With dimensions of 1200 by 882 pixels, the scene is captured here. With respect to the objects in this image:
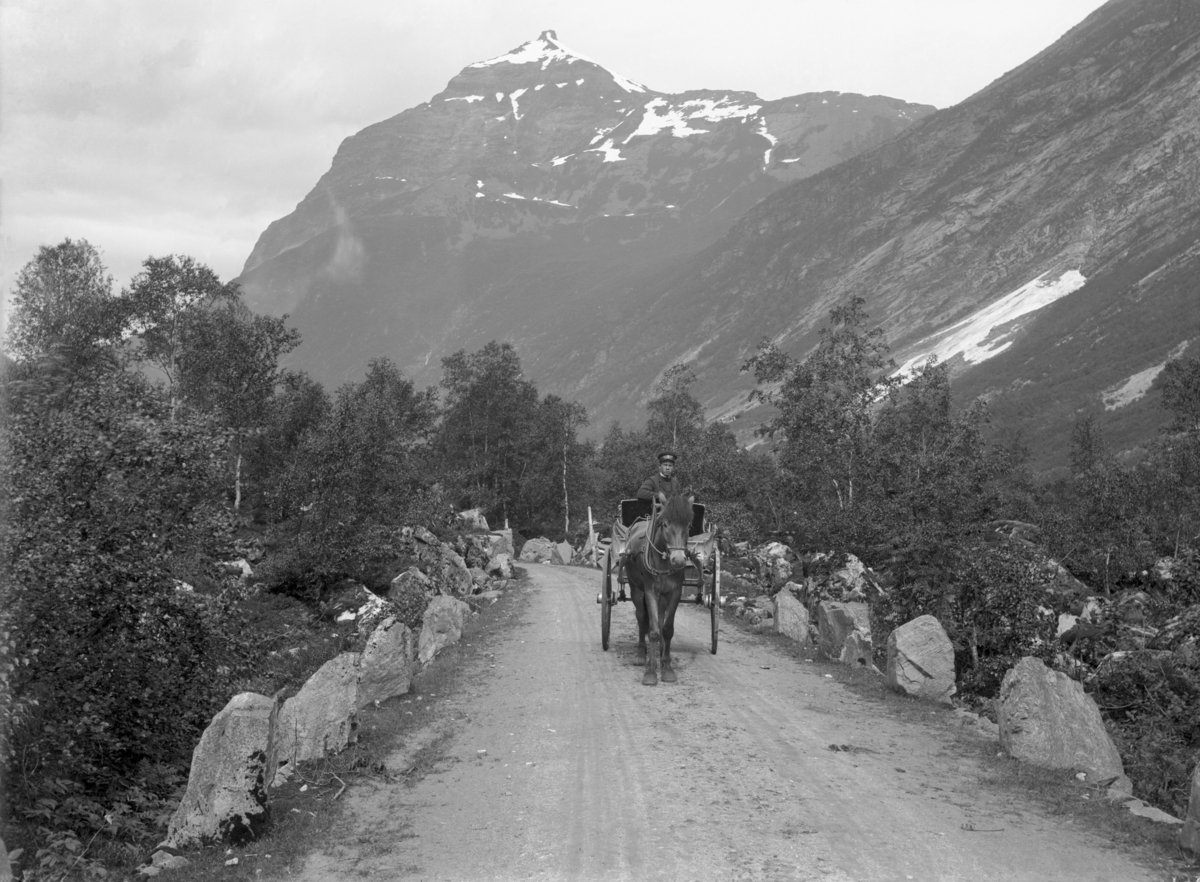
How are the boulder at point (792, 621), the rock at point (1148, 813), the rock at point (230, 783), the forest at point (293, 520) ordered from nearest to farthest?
1. the rock at point (230, 783)
2. the rock at point (1148, 813)
3. the forest at point (293, 520)
4. the boulder at point (792, 621)

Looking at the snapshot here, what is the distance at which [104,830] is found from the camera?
9.68 m

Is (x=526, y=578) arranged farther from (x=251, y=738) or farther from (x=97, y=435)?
(x=251, y=738)

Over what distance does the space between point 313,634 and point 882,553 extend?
15076mm

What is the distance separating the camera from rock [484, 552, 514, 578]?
35922 millimetres

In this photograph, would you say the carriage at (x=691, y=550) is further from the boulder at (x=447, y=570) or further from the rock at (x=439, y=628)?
the boulder at (x=447, y=570)

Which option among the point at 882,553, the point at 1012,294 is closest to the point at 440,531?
the point at 882,553

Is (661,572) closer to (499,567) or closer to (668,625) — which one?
(668,625)

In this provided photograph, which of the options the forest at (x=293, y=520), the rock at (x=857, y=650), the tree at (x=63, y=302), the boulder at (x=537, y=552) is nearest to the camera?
the forest at (x=293, y=520)

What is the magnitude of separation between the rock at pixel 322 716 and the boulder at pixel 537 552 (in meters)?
40.5

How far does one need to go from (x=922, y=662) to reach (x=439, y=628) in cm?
937

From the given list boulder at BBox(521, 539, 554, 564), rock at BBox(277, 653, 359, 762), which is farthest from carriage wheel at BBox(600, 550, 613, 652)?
boulder at BBox(521, 539, 554, 564)

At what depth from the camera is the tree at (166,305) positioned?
4281cm

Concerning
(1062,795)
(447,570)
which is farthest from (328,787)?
(447,570)

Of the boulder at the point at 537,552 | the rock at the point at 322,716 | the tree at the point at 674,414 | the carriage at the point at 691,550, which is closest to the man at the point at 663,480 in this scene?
the carriage at the point at 691,550
